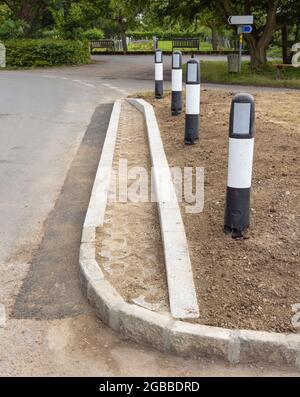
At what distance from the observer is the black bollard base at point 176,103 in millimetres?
9641

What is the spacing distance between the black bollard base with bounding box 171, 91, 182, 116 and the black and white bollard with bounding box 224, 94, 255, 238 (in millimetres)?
5550

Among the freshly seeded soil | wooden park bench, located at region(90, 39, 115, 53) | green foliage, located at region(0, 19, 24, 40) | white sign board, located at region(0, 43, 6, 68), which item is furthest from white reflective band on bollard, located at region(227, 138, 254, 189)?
wooden park bench, located at region(90, 39, 115, 53)

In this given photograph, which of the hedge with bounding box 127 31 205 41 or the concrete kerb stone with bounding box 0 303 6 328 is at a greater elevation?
the hedge with bounding box 127 31 205 41

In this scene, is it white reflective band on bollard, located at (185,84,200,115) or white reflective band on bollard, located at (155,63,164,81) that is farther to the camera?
white reflective band on bollard, located at (155,63,164,81)

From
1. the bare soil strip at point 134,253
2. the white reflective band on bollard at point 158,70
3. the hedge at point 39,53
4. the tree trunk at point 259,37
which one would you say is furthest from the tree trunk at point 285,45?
the bare soil strip at point 134,253

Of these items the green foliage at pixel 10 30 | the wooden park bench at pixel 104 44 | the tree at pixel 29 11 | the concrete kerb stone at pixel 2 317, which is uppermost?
the tree at pixel 29 11

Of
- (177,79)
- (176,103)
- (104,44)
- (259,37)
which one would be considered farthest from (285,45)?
(104,44)

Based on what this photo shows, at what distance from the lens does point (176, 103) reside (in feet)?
32.0

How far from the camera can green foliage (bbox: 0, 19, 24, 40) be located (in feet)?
95.2

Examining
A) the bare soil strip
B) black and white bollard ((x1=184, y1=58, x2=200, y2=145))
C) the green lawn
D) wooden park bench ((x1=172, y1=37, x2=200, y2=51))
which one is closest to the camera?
the bare soil strip

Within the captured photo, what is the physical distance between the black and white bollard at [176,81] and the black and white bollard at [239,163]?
17.7 feet

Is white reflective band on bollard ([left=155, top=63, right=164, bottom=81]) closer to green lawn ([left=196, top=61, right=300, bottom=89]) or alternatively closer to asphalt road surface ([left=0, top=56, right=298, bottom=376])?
asphalt road surface ([left=0, top=56, right=298, bottom=376])

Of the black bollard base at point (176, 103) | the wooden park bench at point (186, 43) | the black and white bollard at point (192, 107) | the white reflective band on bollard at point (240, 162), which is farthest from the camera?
the wooden park bench at point (186, 43)

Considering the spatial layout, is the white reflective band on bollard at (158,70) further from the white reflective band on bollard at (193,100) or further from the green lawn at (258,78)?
the green lawn at (258,78)
